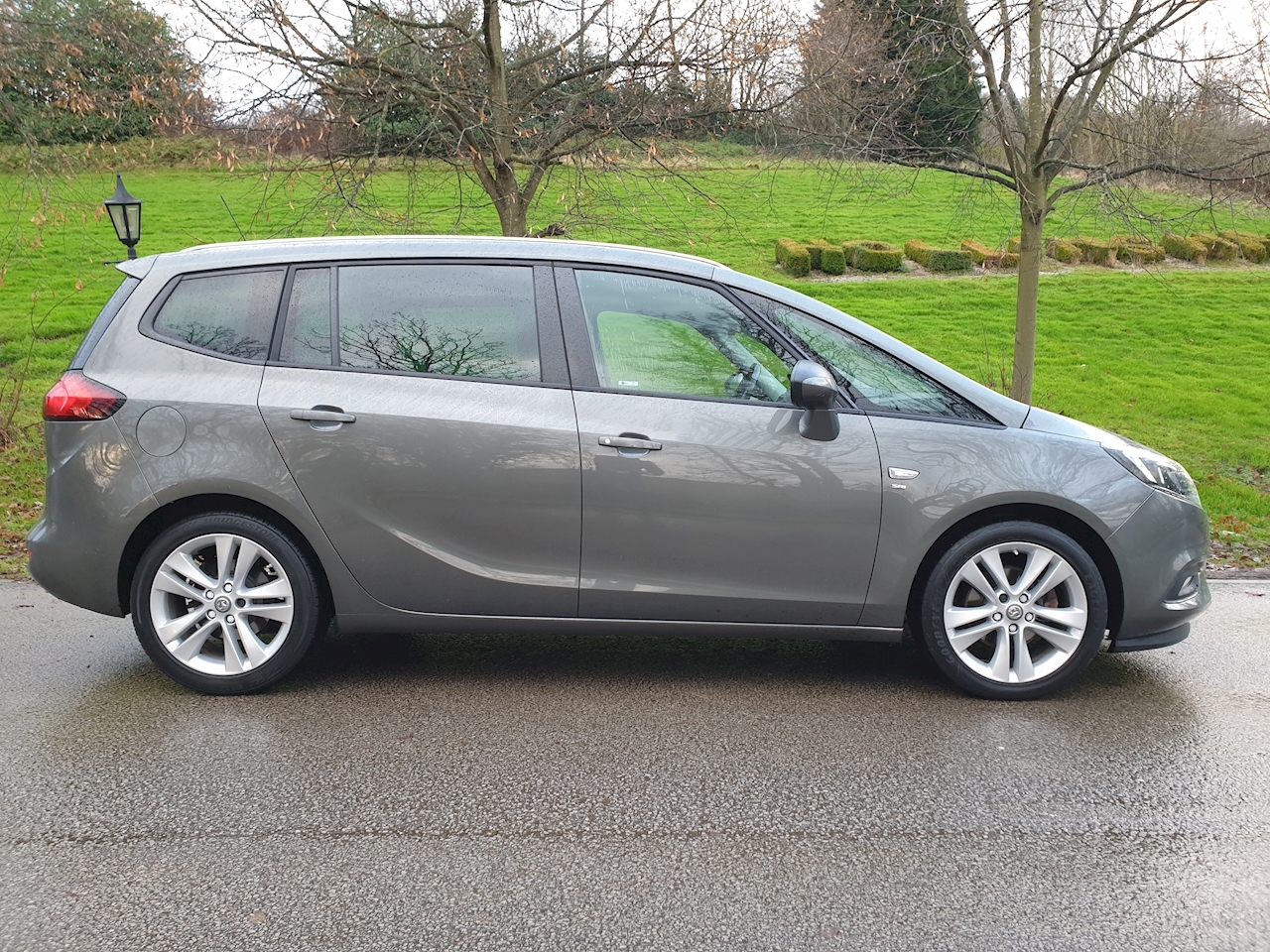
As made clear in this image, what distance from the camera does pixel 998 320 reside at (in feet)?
56.7

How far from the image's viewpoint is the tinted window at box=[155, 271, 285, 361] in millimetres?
4672

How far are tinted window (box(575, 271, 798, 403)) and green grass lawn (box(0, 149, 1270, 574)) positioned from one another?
4.45 meters

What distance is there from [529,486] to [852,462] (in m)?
1.28

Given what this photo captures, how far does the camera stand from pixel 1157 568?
457 cm

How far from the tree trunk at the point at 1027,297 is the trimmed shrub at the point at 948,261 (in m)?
11.6

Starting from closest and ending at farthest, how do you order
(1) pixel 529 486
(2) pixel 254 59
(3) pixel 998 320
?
1. (1) pixel 529 486
2. (2) pixel 254 59
3. (3) pixel 998 320

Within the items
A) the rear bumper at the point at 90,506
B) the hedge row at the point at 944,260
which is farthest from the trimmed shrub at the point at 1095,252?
the rear bumper at the point at 90,506

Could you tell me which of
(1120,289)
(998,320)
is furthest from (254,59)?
(1120,289)

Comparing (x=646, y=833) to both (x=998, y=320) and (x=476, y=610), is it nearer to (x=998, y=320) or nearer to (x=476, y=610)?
(x=476, y=610)

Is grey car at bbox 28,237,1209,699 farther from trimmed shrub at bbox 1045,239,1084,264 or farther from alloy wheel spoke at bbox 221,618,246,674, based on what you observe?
trimmed shrub at bbox 1045,239,1084,264

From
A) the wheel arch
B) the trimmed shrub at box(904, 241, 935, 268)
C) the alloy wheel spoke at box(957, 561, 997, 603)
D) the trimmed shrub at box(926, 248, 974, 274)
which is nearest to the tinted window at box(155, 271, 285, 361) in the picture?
the wheel arch

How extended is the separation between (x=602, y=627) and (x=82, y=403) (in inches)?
89.2

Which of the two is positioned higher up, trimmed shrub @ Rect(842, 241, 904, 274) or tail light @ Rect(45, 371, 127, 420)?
tail light @ Rect(45, 371, 127, 420)

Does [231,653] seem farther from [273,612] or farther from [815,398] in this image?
[815,398]
